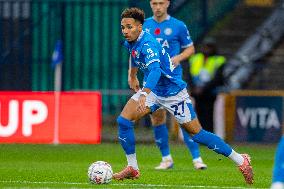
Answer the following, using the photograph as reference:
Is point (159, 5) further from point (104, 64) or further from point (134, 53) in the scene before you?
point (104, 64)

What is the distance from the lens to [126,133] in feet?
41.0

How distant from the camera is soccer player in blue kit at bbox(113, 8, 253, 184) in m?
12.2

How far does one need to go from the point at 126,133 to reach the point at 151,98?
0.89 metres

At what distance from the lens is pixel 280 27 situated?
81.9ft

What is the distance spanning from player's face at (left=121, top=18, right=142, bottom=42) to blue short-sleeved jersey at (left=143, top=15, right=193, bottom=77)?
8.36 feet

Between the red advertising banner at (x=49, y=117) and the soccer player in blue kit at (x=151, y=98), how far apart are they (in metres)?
6.72

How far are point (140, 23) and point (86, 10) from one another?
995cm

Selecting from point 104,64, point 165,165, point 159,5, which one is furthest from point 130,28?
point 104,64

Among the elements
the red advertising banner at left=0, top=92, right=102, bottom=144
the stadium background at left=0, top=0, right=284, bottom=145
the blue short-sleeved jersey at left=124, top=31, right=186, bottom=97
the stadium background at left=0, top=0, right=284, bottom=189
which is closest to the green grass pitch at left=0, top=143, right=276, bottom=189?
the stadium background at left=0, top=0, right=284, bottom=189

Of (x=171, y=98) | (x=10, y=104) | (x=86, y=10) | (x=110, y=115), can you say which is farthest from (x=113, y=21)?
(x=171, y=98)

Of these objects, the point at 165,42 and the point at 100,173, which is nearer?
the point at 100,173

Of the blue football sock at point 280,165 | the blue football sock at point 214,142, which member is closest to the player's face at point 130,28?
the blue football sock at point 214,142

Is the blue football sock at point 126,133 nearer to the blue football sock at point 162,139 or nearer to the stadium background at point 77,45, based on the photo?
the blue football sock at point 162,139

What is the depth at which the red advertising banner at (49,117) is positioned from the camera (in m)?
19.7
